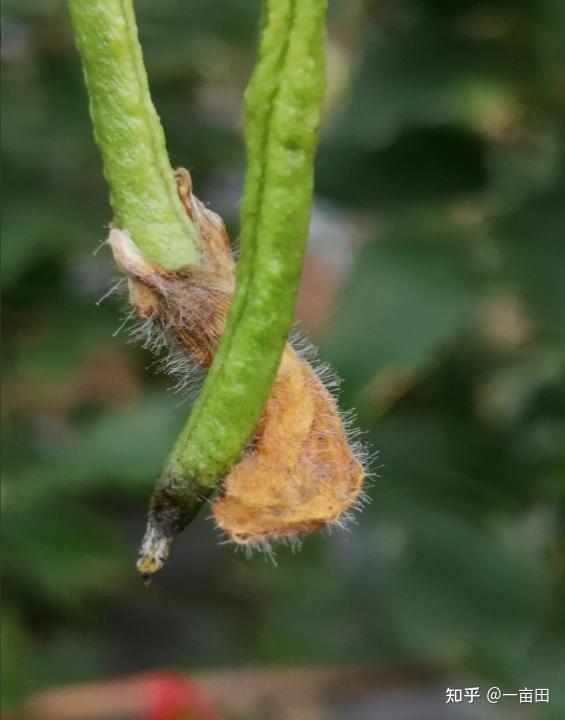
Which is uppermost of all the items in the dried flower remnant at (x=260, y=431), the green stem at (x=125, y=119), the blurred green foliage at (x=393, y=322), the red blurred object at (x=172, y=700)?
the blurred green foliage at (x=393, y=322)

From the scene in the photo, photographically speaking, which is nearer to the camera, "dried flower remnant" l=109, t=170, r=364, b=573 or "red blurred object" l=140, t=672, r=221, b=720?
"dried flower remnant" l=109, t=170, r=364, b=573

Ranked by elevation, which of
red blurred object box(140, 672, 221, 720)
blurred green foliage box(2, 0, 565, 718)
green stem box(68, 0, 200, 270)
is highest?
blurred green foliage box(2, 0, 565, 718)

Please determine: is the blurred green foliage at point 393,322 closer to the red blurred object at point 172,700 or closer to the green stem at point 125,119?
the red blurred object at point 172,700

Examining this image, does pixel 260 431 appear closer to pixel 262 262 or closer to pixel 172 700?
pixel 262 262

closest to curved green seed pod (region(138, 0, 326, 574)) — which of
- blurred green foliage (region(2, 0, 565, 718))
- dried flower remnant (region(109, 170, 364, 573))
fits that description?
dried flower remnant (region(109, 170, 364, 573))

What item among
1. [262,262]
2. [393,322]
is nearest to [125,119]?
[262,262]

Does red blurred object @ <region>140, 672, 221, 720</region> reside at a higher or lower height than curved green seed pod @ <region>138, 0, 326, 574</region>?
higher

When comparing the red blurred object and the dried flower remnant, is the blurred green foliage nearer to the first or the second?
the red blurred object

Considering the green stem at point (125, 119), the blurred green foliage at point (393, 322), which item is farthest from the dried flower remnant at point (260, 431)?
the blurred green foliage at point (393, 322)

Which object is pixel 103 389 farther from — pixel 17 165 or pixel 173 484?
pixel 173 484
